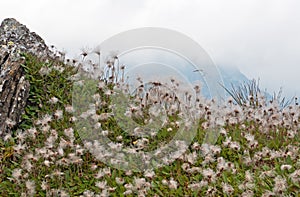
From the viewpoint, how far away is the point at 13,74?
8.75 metres

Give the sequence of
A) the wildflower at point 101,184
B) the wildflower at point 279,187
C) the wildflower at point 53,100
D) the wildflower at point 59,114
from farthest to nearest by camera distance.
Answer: the wildflower at point 53,100
the wildflower at point 59,114
the wildflower at point 101,184
the wildflower at point 279,187

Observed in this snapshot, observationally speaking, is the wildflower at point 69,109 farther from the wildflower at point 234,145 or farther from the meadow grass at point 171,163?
the wildflower at point 234,145

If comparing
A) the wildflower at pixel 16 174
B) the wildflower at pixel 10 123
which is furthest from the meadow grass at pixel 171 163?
the wildflower at pixel 10 123

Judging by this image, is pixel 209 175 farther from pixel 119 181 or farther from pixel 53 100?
pixel 53 100

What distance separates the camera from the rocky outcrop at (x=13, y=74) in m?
8.30

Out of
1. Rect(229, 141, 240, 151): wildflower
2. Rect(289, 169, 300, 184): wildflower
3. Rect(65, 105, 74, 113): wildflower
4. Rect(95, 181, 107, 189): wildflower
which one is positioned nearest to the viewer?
Rect(289, 169, 300, 184): wildflower

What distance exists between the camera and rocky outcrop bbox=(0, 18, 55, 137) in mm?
8297

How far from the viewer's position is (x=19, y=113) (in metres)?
8.40

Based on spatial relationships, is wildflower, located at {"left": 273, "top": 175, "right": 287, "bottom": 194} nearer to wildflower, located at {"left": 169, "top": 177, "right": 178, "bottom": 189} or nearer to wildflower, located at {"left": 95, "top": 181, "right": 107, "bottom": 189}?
wildflower, located at {"left": 169, "top": 177, "right": 178, "bottom": 189}

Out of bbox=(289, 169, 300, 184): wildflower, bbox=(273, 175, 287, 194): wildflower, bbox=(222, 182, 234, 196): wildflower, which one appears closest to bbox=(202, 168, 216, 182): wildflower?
bbox=(222, 182, 234, 196): wildflower

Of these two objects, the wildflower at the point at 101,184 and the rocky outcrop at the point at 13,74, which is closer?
the wildflower at the point at 101,184

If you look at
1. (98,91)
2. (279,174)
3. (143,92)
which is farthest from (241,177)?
(98,91)

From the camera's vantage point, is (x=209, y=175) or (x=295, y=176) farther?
(x=209, y=175)

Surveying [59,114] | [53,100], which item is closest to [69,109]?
[59,114]
